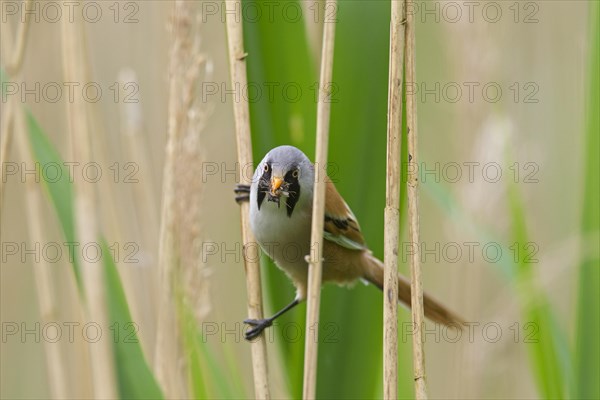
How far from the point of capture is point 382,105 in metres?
1.72

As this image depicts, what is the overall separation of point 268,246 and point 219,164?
3.54ft

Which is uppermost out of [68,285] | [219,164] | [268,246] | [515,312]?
[219,164]

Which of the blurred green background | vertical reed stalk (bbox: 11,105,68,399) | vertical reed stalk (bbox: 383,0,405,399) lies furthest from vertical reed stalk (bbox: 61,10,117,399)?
vertical reed stalk (bbox: 383,0,405,399)

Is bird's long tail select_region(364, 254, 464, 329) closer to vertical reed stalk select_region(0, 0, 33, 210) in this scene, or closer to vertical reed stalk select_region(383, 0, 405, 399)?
vertical reed stalk select_region(383, 0, 405, 399)

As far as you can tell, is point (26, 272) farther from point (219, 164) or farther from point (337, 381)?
point (337, 381)

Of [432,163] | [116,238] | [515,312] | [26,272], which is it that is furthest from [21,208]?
[515,312]

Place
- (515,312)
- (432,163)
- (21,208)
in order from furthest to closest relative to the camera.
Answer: (432,163) < (21,208) < (515,312)

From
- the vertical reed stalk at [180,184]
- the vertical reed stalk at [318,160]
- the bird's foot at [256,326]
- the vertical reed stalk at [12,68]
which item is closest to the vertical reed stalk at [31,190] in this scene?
the vertical reed stalk at [12,68]

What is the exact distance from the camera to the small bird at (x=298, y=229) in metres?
1.78

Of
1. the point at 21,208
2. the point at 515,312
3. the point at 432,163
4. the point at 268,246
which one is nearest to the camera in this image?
the point at 268,246

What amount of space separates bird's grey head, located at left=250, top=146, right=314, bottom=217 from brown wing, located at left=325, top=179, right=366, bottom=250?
11 cm

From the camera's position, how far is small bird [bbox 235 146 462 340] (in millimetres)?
1775

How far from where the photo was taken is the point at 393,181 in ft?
4.77

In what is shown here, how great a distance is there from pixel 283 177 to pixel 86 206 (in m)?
0.45
